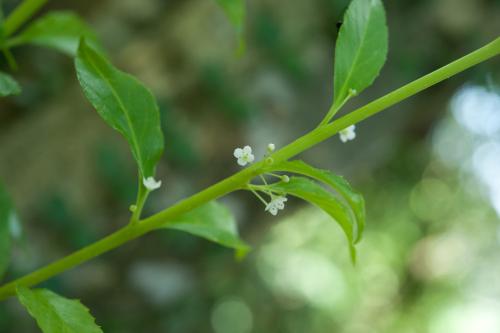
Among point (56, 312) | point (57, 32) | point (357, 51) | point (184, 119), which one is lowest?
point (56, 312)

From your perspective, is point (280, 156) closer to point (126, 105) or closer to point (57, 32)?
point (126, 105)

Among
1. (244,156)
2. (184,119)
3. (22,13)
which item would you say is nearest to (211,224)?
(244,156)

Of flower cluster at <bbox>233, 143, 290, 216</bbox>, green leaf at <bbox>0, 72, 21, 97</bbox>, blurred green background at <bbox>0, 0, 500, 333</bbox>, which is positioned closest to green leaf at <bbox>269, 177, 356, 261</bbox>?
flower cluster at <bbox>233, 143, 290, 216</bbox>

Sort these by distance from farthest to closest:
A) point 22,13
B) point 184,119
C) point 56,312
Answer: point 184,119
point 22,13
point 56,312

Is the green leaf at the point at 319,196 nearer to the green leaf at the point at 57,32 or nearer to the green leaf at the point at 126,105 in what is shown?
the green leaf at the point at 126,105

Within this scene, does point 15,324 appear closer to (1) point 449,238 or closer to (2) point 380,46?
(2) point 380,46

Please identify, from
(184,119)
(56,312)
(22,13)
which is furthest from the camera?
(184,119)

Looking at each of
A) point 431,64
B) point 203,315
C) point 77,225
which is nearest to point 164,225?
point 77,225
